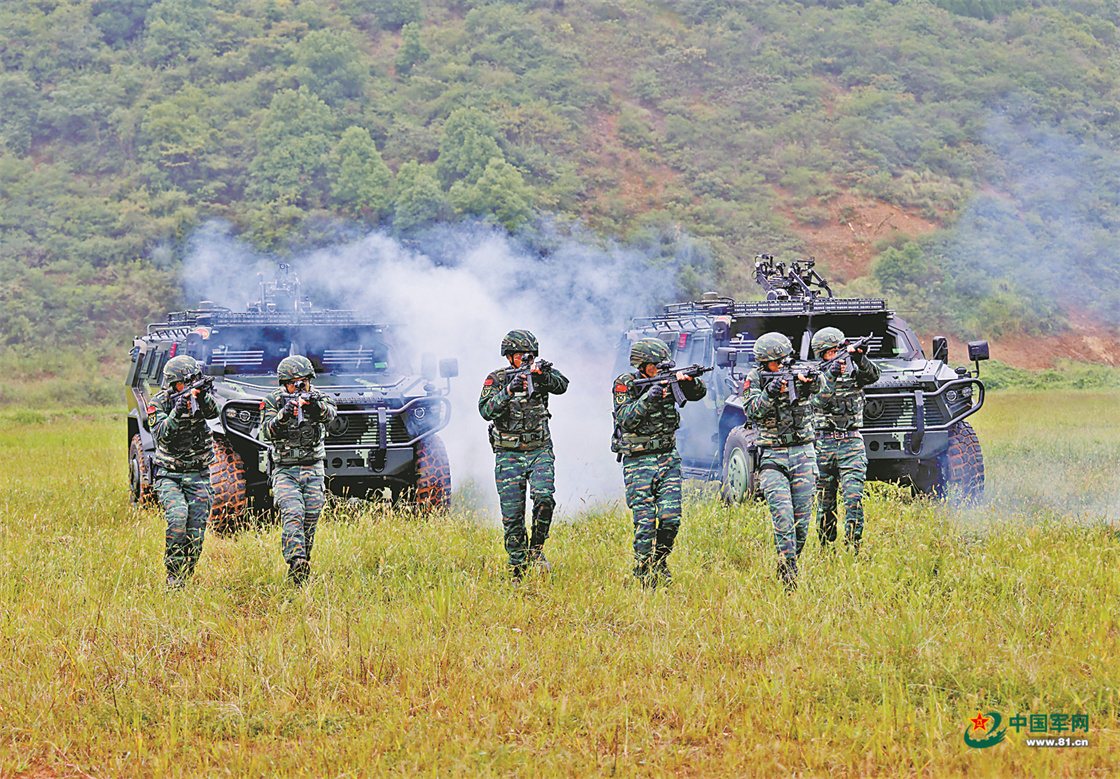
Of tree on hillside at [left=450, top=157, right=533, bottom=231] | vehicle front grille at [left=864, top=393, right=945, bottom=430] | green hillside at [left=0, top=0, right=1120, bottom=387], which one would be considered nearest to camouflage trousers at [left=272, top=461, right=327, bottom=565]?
vehicle front grille at [left=864, top=393, right=945, bottom=430]

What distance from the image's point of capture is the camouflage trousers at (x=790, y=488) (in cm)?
641

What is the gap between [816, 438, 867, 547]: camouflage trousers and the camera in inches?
284

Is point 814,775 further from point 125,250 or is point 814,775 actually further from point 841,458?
point 125,250

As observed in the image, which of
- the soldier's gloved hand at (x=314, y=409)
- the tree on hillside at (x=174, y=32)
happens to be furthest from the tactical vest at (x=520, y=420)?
the tree on hillside at (x=174, y=32)

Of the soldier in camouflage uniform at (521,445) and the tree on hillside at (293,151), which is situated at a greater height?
the tree on hillside at (293,151)

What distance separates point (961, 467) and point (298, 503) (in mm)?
5350

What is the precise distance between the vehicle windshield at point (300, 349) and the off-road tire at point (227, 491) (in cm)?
104

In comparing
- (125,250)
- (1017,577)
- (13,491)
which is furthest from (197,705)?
(125,250)

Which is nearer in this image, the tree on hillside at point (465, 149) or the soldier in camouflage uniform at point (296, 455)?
the soldier in camouflage uniform at point (296, 455)

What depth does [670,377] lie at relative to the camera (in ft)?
20.6

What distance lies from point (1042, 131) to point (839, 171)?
7.28 metres

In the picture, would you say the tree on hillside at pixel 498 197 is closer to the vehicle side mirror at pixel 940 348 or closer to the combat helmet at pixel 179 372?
the vehicle side mirror at pixel 940 348

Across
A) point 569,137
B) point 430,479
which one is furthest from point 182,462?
point 569,137

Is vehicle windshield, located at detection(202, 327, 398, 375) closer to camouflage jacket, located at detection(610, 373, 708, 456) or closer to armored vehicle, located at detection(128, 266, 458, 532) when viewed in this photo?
armored vehicle, located at detection(128, 266, 458, 532)
